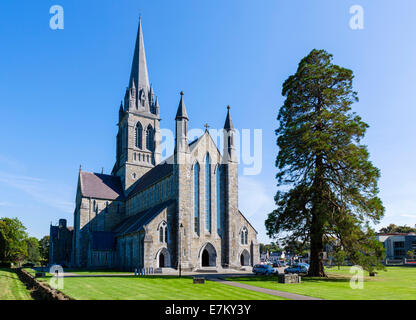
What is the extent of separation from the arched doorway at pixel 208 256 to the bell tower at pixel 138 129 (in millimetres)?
25278

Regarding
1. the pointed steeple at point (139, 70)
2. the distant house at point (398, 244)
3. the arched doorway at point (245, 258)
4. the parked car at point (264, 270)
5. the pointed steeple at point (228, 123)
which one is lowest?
the distant house at point (398, 244)

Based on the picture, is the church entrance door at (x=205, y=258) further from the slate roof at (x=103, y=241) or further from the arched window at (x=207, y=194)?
the slate roof at (x=103, y=241)

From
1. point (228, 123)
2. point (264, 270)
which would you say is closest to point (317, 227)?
point (264, 270)

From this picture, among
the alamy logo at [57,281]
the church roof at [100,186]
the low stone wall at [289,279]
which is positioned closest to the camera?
the alamy logo at [57,281]

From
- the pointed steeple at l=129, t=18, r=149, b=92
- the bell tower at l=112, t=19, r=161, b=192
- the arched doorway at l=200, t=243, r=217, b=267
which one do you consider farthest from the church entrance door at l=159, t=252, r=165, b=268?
the pointed steeple at l=129, t=18, r=149, b=92

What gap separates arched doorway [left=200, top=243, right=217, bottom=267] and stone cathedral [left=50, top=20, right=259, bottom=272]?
0.41ft

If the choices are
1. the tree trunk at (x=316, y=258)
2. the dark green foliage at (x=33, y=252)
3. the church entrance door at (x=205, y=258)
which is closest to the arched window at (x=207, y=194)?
the church entrance door at (x=205, y=258)

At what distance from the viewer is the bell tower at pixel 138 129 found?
222ft

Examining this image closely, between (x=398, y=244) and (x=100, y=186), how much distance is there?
7392cm

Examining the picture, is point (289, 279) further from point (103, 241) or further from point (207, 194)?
point (103, 241)

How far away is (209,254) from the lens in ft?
154
